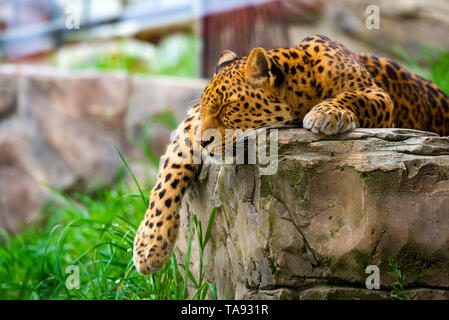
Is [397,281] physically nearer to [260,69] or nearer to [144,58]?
[260,69]

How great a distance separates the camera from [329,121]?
289 centimetres

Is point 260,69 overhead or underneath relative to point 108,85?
overhead

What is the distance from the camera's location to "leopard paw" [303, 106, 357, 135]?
9.52ft

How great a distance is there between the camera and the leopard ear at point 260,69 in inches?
122

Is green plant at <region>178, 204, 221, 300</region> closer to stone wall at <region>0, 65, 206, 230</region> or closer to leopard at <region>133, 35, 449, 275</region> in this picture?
leopard at <region>133, 35, 449, 275</region>

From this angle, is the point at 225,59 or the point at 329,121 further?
the point at 225,59

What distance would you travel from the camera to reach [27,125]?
8242mm

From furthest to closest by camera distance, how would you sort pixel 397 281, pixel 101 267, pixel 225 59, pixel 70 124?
pixel 70 124
pixel 101 267
pixel 225 59
pixel 397 281

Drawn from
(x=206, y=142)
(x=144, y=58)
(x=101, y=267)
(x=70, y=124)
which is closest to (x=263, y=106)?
(x=206, y=142)

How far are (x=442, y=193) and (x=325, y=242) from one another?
26.1 inches

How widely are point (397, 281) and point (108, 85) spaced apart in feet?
21.2

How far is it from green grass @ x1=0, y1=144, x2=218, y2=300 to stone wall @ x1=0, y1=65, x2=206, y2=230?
6.62 ft
